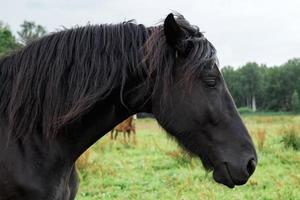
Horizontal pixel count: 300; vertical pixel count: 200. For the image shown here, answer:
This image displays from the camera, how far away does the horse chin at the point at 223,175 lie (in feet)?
7.89

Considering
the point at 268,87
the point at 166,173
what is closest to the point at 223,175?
the point at 166,173

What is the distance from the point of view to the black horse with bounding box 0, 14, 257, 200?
2418 mm

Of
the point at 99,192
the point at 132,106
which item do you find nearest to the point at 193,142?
the point at 132,106

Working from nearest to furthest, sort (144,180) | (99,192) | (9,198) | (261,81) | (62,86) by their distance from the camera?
(9,198)
(62,86)
(99,192)
(144,180)
(261,81)

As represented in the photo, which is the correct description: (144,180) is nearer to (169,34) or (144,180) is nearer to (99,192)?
(99,192)

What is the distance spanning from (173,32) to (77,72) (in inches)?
24.3

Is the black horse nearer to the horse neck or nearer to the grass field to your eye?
the horse neck

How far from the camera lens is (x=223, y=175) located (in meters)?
2.41

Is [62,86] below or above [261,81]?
above

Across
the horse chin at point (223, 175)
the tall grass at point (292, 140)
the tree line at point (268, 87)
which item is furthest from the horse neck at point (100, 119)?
the tree line at point (268, 87)

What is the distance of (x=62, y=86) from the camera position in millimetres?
2570

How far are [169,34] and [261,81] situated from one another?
86.3 meters

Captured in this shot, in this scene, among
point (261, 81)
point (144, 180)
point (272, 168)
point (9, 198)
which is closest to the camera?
point (9, 198)

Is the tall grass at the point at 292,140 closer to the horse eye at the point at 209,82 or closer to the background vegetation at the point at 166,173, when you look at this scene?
the background vegetation at the point at 166,173
